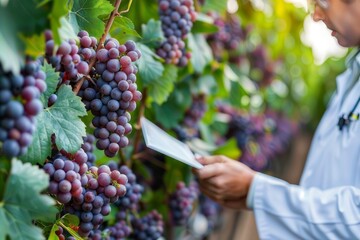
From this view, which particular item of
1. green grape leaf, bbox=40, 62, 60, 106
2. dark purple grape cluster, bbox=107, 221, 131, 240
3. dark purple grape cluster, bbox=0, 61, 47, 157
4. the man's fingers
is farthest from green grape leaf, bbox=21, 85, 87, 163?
the man's fingers

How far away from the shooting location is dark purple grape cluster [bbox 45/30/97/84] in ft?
2.93

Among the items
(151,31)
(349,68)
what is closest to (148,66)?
(151,31)

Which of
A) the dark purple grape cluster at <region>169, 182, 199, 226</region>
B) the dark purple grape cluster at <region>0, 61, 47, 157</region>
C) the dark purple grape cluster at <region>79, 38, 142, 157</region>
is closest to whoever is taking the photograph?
the dark purple grape cluster at <region>0, 61, 47, 157</region>

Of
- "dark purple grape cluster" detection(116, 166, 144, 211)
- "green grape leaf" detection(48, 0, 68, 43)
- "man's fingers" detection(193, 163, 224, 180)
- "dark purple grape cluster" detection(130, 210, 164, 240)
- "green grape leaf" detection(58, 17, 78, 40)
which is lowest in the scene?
"dark purple grape cluster" detection(130, 210, 164, 240)

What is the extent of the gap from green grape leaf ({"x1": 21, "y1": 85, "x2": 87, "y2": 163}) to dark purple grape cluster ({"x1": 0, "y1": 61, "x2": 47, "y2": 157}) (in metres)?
0.14

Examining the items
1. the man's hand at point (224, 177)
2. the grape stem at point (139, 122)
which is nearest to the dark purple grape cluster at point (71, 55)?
the grape stem at point (139, 122)

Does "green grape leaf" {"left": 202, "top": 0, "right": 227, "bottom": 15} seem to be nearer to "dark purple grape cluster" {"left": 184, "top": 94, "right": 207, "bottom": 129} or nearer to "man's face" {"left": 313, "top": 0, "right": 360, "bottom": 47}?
"dark purple grape cluster" {"left": 184, "top": 94, "right": 207, "bottom": 129}

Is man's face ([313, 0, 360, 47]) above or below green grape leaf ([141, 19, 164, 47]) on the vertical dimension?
above

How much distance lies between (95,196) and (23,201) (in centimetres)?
21

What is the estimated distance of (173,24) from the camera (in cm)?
144

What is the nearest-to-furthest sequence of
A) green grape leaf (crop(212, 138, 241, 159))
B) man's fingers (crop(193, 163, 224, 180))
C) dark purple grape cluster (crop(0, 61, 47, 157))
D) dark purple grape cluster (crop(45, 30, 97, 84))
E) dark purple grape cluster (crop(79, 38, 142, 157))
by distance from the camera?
dark purple grape cluster (crop(0, 61, 47, 157)) < dark purple grape cluster (crop(45, 30, 97, 84)) < dark purple grape cluster (crop(79, 38, 142, 157)) < man's fingers (crop(193, 163, 224, 180)) < green grape leaf (crop(212, 138, 241, 159))

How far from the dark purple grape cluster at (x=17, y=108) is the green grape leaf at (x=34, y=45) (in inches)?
0.7

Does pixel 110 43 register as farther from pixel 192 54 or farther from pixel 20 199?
pixel 192 54

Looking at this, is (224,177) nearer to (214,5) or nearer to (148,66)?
(148,66)
